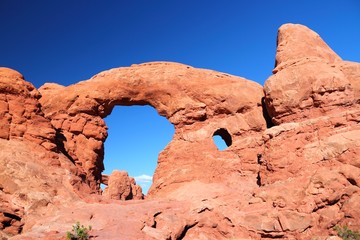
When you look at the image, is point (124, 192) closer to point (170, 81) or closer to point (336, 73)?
point (170, 81)

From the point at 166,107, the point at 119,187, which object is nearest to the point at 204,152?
the point at 166,107

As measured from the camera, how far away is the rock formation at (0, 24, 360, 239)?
1493 cm

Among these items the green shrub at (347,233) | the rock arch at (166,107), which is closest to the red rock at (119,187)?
the rock arch at (166,107)

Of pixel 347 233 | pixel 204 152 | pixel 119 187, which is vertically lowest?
pixel 347 233

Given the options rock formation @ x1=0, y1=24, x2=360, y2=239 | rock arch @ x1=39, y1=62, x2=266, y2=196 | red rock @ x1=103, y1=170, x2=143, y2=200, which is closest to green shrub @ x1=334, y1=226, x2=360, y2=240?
rock formation @ x1=0, y1=24, x2=360, y2=239

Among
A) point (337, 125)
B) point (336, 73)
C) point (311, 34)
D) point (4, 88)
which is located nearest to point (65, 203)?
point (4, 88)

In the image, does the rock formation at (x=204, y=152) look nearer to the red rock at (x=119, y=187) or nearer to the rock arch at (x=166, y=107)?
the rock arch at (x=166, y=107)

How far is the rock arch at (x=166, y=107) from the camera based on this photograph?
24641 millimetres

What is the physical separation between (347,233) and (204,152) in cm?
1232

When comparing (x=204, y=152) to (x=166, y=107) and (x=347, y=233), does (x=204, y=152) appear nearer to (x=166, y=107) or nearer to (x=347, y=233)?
(x=166, y=107)

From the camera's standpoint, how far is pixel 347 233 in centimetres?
1378

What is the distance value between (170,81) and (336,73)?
1253 centimetres

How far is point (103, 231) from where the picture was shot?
42.4ft

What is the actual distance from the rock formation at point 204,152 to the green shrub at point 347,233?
0.44 m
